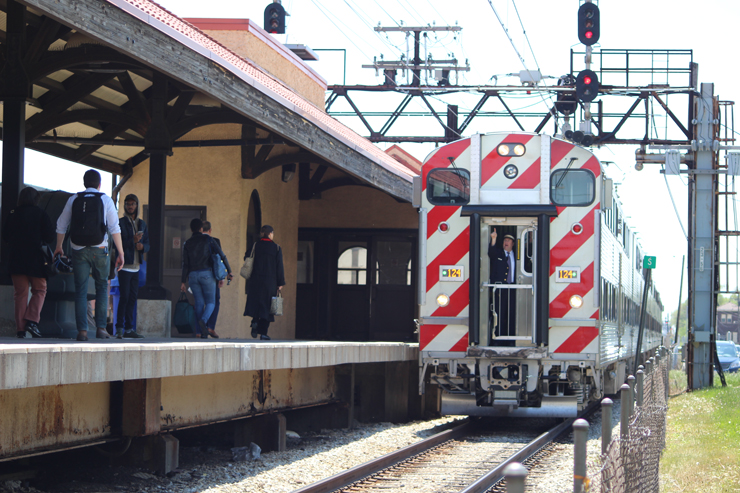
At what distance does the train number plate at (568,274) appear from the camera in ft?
38.0

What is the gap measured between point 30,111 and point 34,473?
27.4 feet

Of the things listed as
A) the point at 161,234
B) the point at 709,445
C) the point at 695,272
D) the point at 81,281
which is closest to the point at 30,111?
the point at 161,234

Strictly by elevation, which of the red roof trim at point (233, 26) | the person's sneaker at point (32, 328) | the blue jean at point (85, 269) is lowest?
the person's sneaker at point (32, 328)

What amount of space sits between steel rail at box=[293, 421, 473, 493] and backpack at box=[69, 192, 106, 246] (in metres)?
3.04

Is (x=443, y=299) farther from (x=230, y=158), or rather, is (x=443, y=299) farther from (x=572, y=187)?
(x=230, y=158)

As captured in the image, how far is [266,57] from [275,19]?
6.55 metres

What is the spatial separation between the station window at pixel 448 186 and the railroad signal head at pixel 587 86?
384 inches

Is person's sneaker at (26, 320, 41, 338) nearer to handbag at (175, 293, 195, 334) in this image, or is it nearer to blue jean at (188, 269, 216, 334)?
blue jean at (188, 269, 216, 334)

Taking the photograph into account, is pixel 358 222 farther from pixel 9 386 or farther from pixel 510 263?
pixel 9 386

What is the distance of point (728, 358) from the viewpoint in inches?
1505

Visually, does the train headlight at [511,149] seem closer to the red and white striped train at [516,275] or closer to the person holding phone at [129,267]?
the red and white striped train at [516,275]

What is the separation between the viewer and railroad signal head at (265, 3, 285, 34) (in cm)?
2591

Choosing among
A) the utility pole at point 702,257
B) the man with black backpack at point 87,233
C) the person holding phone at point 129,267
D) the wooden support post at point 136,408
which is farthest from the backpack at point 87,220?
the utility pole at point 702,257

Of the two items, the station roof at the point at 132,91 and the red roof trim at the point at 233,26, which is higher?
the red roof trim at the point at 233,26
